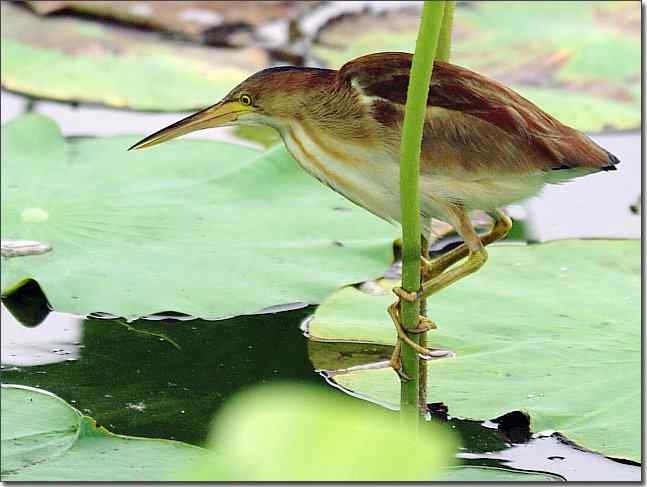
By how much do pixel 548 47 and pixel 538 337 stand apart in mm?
1446

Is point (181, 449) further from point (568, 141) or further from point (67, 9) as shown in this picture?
point (67, 9)

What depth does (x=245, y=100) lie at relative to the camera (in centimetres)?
149

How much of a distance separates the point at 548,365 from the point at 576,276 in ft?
1.05

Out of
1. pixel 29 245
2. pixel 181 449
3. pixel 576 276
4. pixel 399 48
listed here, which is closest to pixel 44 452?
pixel 181 449

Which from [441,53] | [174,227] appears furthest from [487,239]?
[174,227]

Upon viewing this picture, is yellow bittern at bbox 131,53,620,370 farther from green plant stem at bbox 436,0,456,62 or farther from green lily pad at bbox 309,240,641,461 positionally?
green lily pad at bbox 309,240,641,461

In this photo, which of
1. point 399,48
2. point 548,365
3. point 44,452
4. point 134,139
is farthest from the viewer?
point 399,48

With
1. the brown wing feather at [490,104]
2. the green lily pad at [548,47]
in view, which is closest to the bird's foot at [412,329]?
the brown wing feather at [490,104]

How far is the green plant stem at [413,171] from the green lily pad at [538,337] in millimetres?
252

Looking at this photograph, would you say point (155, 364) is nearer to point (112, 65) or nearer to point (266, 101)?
point (266, 101)

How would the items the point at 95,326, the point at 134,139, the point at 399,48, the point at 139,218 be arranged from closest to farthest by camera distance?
the point at 95,326 → the point at 139,218 → the point at 134,139 → the point at 399,48

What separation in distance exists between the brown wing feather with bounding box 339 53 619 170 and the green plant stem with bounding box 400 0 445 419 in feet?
0.81

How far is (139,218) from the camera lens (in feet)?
6.66

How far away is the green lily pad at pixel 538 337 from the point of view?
4.93ft
